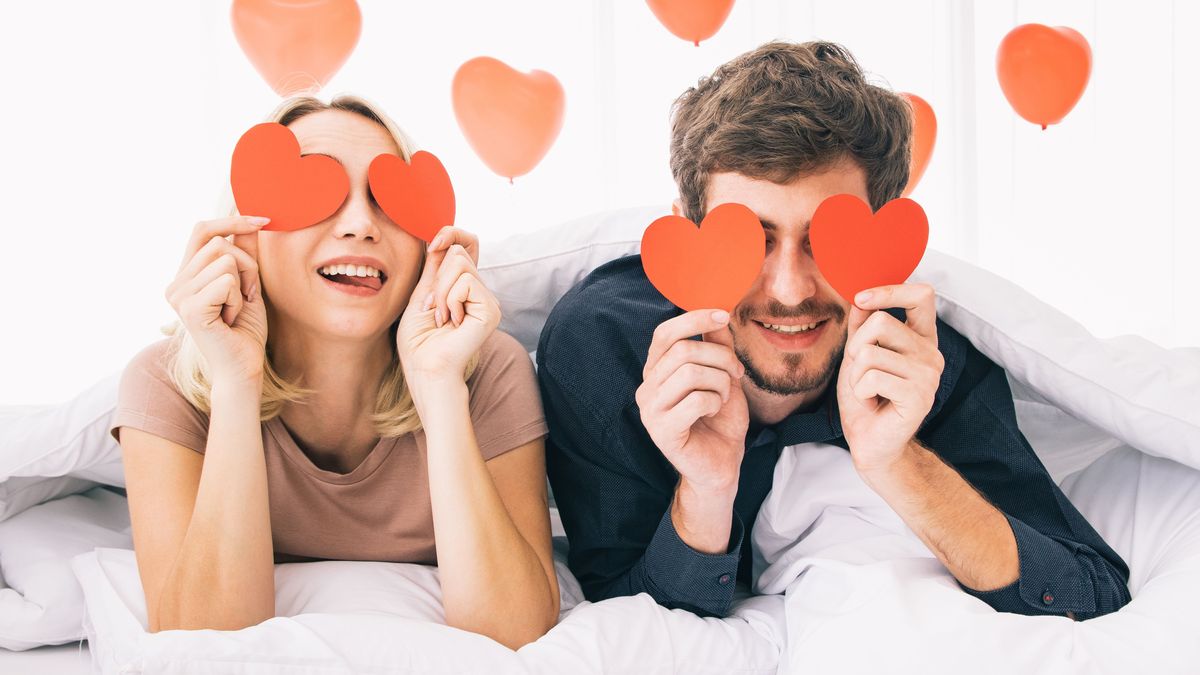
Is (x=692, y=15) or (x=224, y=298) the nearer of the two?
(x=224, y=298)

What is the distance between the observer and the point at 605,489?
1.46 metres

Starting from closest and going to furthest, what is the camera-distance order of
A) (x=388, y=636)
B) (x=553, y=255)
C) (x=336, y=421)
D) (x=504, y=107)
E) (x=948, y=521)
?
(x=388, y=636) < (x=948, y=521) < (x=336, y=421) < (x=553, y=255) < (x=504, y=107)

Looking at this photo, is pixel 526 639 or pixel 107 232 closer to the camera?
pixel 526 639

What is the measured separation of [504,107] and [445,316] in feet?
5.60

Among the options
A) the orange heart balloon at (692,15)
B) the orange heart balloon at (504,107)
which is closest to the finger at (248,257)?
the orange heart balloon at (504,107)

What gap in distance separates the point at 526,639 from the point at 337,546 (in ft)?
1.20

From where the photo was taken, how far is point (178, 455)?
4.47ft

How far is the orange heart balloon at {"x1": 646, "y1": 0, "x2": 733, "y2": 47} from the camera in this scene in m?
3.16

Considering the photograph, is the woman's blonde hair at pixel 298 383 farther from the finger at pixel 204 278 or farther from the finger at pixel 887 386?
the finger at pixel 887 386

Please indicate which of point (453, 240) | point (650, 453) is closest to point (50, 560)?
point (453, 240)

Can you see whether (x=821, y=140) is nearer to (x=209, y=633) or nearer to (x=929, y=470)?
(x=929, y=470)

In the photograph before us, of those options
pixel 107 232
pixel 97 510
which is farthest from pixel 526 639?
pixel 107 232

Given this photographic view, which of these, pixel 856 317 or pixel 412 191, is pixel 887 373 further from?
pixel 412 191

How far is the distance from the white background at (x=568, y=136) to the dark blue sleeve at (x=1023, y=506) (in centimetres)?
245
